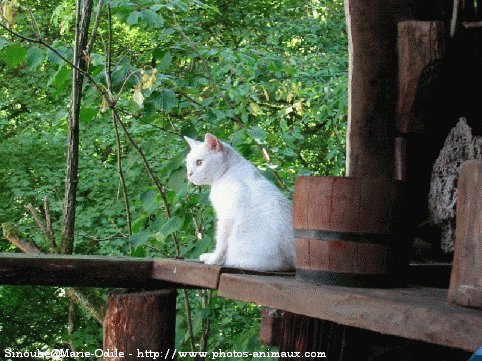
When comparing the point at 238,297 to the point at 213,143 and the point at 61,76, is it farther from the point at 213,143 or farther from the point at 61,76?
the point at 61,76

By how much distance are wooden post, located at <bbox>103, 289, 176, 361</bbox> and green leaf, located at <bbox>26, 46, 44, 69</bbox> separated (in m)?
1.44

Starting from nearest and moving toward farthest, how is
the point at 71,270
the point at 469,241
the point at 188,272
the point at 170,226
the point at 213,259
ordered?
the point at 469,241
the point at 188,272
the point at 71,270
the point at 213,259
the point at 170,226

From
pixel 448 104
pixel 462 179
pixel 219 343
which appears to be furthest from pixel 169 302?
pixel 219 343

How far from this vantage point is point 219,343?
5660 millimetres

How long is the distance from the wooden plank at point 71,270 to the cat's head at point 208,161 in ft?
1.77

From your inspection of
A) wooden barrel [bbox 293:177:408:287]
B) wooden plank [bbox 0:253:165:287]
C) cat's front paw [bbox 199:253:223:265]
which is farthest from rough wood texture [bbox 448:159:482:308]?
wooden plank [bbox 0:253:165:287]

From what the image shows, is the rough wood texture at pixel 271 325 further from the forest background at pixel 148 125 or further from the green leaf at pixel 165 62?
the green leaf at pixel 165 62

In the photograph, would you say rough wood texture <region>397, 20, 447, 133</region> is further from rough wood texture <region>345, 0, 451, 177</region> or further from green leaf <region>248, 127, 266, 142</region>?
green leaf <region>248, 127, 266, 142</region>

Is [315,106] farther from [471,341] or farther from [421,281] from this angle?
[471,341]

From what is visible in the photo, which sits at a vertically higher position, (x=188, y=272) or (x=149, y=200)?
Answer: (x=149, y=200)

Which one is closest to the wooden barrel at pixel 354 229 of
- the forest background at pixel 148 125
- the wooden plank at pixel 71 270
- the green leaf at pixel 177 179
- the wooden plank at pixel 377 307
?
the wooden plank at pixel 377 307

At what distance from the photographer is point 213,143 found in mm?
3182

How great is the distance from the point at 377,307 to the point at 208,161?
1.56 m

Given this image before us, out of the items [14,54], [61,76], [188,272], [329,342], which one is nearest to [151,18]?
[61,76]
